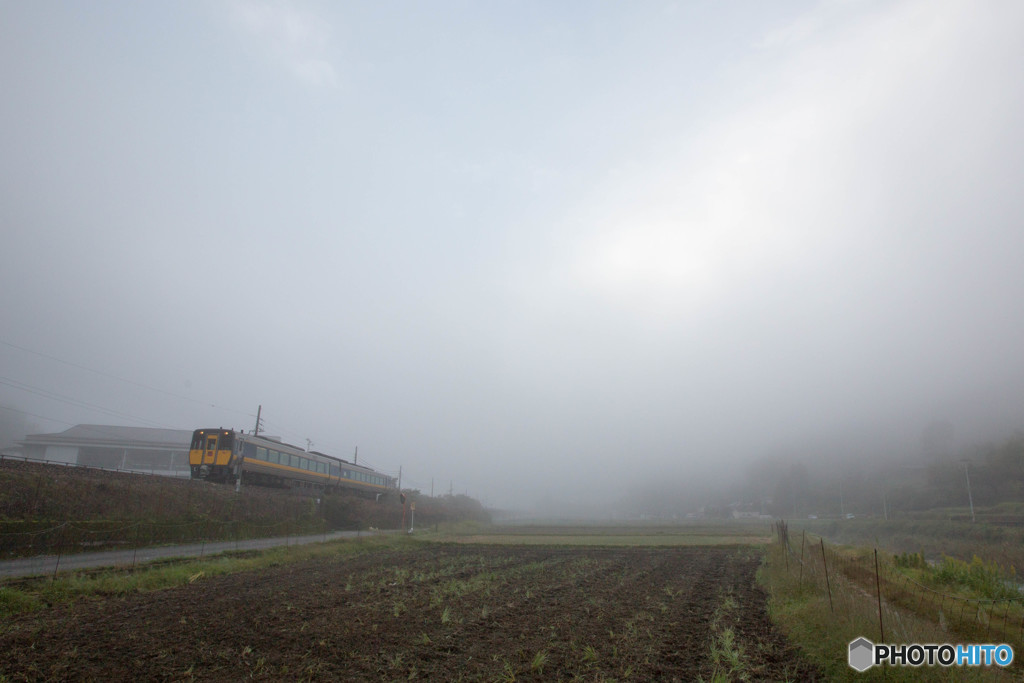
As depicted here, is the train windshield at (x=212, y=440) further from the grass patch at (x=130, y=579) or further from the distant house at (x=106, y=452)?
the distant house at (x=106, y=452)

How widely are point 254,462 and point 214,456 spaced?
269 cm

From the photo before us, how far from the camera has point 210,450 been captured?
117ft

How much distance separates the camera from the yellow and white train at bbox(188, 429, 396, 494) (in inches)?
1399

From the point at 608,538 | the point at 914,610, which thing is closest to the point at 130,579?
the point at 914,610

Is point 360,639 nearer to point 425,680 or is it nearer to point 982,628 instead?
point 425,680

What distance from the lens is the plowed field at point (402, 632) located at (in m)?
8.29

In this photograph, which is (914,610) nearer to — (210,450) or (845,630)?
(845,630)

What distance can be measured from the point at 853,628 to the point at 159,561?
21519 millimetres

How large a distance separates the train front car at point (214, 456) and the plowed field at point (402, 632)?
1909 centimetres

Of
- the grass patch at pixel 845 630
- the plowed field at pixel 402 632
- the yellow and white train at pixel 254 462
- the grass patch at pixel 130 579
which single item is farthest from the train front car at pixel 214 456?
the grass patch at pixel 845 630

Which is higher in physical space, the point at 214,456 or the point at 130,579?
the point at 214,456

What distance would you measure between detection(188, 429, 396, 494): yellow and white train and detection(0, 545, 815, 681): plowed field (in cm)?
1926

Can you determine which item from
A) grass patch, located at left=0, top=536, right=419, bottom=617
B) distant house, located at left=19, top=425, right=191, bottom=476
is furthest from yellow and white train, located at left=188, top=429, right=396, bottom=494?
distant house, located at left=19, top=425, right=191, bottom=476

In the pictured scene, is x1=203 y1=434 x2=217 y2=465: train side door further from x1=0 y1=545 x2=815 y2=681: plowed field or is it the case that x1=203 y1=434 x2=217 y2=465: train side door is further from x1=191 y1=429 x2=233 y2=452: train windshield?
x1=0 y1=545 x2=815 y2=681: plowed field
